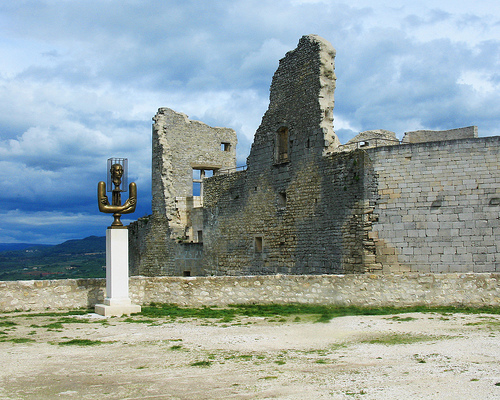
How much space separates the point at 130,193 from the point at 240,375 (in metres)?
7.55

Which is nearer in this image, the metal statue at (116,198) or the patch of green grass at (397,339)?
the patch of green grass at (397,339)

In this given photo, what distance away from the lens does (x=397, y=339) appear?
9.42 metres

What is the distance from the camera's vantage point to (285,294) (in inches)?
548

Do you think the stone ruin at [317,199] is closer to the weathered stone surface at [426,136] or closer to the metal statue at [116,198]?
the weathered stone surface at [426,136]

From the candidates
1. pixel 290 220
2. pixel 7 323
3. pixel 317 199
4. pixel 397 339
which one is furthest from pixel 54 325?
pixel 290 220

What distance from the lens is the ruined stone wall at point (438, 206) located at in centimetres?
1609

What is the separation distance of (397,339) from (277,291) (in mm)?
4866

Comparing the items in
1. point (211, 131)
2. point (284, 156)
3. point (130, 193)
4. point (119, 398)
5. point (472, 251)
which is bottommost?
point (119, 398)

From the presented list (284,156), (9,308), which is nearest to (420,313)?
(9,308)

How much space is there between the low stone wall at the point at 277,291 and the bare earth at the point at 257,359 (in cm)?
152

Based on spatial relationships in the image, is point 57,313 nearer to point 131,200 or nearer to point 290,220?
point 131,200

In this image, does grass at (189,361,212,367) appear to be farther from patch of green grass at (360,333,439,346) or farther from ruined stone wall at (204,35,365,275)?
ruined stone wall at (204,35,365,275)

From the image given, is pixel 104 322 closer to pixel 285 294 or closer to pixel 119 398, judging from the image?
pixel 285 294

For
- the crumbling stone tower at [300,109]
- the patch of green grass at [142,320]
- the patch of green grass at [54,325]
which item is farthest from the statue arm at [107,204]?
the crumbling stone tower at [300,109]
